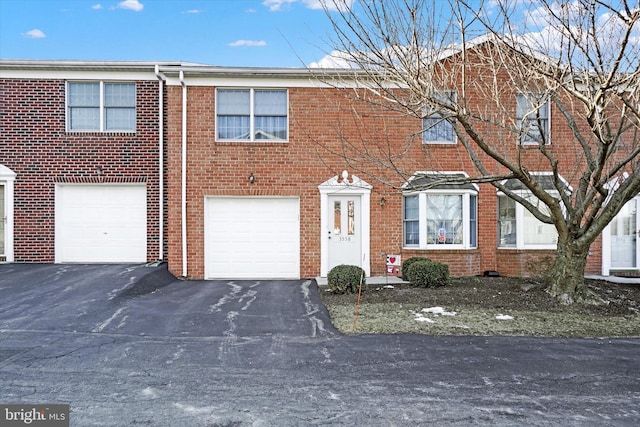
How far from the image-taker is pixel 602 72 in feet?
19.9

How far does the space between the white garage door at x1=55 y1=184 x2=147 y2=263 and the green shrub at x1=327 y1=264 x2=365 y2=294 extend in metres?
5.63

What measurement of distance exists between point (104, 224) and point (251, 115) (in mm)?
4984

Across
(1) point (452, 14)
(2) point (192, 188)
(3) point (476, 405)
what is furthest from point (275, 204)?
(3) point (476, 405)

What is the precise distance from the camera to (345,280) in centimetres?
932

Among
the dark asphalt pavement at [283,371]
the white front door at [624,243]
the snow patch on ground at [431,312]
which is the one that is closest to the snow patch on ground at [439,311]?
the snow patch on ground at [431,312]

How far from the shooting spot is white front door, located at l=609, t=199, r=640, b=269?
1213 centimetres

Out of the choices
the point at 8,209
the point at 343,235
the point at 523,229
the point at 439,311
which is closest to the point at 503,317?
the point at 439,311

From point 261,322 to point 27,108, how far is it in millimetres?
9161

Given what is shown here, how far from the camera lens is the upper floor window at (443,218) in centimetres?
1130

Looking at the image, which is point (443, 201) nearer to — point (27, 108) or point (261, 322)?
point (261, 322)

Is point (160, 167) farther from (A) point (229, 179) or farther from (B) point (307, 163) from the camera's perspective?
(B) point (307, 163)

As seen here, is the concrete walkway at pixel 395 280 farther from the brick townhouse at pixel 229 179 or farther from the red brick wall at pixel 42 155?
the red brick wall at pixel 42 155

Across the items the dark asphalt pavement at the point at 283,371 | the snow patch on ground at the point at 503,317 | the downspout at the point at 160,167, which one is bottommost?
the dark asphalt pavement at the point at 283,371

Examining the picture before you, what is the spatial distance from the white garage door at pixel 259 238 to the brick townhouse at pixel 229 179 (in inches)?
1.1
